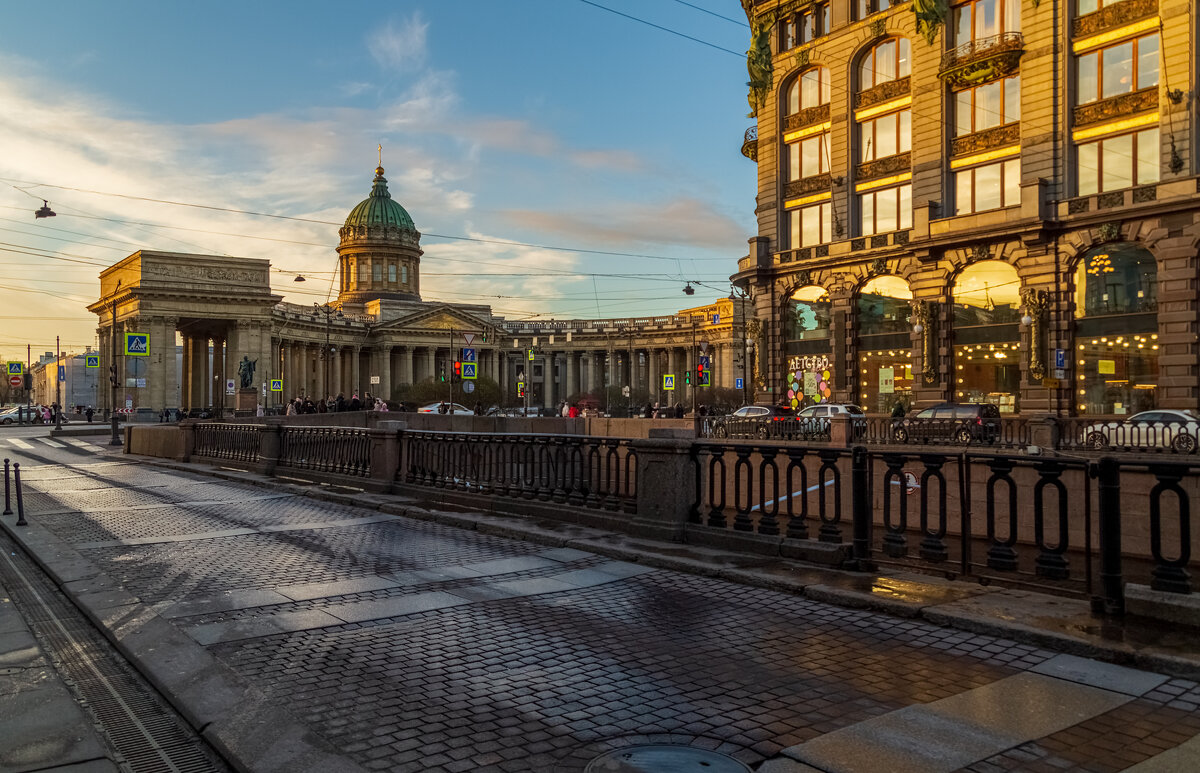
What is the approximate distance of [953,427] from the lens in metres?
26.0

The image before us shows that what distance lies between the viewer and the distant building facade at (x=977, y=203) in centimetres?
3112

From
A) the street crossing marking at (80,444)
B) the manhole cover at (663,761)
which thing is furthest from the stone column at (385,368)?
the manhole cover at (663,761)

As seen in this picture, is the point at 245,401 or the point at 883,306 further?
the point at 245,401

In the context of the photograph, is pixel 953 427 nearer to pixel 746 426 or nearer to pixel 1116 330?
pixel 746 426

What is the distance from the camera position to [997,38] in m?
35.8

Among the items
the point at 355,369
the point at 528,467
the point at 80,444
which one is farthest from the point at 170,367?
the point at 528,467

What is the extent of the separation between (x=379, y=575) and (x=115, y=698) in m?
3.90

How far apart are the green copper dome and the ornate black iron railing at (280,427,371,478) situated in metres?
110

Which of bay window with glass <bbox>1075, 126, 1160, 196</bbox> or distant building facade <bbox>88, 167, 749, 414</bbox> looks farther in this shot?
distant building facade <bbox>88, 167, 749, 414</bbox>

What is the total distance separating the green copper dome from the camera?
127562 millimetres

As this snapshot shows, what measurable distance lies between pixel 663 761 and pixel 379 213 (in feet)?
429

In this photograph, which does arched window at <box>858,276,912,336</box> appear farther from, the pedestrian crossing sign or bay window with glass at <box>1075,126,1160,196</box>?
the pedestrian crossing sign

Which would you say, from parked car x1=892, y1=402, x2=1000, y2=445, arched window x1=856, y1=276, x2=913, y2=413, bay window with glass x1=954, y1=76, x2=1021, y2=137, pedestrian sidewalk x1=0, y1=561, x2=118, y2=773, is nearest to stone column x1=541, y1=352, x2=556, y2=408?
arched window x1=856, y1=276, x2=913, y2=413

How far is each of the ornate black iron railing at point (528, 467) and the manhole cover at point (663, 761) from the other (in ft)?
22.5
